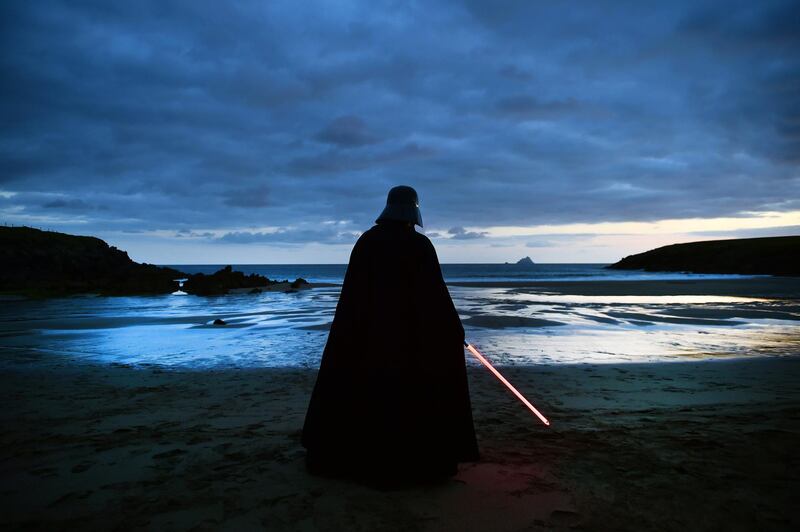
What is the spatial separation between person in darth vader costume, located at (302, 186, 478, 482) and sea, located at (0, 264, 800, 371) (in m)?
5.71

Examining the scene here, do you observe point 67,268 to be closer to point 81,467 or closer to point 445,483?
point 81,467

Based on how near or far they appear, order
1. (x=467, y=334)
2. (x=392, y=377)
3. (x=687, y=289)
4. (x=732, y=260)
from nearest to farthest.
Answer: (x=392, y=377), (x=467, y=334), (x=687, y=289), (x=732, y=260)

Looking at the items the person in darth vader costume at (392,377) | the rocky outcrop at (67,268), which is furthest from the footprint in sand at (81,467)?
the rocky outcrop at (67,268)

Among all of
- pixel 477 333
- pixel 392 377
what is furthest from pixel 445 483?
pixel 477 333

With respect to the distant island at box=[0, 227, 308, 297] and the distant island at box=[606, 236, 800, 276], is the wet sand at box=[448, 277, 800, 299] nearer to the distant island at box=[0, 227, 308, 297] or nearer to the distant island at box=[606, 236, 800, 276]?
the distant island at box=[0, 227, 308, 297]

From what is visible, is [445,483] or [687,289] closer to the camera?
[445,483]

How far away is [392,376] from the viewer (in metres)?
3.95

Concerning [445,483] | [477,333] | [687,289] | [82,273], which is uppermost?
[82,273]

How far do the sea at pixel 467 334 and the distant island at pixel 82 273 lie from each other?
38.6ft

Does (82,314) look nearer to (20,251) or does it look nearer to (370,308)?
(370,308)

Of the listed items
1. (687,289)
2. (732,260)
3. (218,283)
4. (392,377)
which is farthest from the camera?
(732,260)

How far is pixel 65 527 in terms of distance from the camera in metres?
3.26

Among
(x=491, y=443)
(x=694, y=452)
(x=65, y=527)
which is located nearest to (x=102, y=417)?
(x=65, y=527)

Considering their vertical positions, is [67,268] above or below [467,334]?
above
